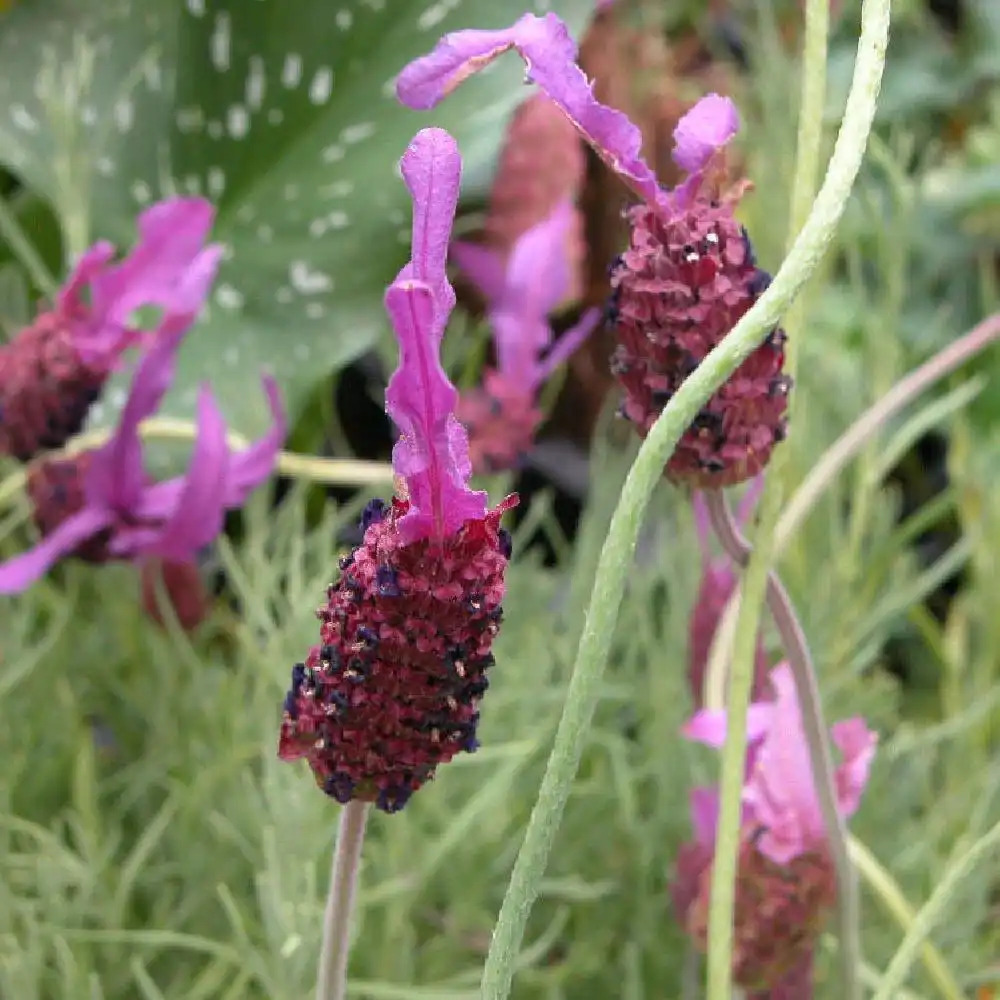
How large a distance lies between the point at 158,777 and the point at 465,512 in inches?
10.9

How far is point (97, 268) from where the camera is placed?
35 centimetres

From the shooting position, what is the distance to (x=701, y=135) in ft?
0.63

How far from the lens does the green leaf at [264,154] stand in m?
0.53

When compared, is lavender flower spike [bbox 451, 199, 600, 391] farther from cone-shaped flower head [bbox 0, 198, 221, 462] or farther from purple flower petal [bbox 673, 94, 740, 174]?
purple flower petal [bbox 673, 94, 740, 174]

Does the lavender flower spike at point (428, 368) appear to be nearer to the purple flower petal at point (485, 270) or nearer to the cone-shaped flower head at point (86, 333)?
the cone-shaped flower head at point (86, 333)

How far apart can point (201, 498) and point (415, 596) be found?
0.77 feet

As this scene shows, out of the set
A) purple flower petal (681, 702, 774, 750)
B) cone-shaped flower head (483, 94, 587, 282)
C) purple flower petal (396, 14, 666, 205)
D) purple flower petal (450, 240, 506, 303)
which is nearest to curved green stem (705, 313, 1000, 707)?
purple flower petal (681, 702, 774, 750)

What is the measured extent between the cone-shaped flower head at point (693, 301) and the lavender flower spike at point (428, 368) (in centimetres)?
5

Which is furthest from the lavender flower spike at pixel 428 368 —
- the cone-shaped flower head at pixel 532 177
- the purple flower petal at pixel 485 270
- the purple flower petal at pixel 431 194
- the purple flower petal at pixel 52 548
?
the cone-shaped flower head at pixel 532 177

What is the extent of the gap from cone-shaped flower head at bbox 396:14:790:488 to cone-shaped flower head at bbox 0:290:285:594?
196 mm

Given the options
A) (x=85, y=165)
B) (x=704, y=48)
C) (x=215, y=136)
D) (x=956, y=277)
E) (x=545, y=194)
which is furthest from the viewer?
(x=704, y=48)

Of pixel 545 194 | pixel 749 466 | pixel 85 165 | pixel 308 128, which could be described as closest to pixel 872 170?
pixel 545 194

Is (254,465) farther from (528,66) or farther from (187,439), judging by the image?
(528,66)

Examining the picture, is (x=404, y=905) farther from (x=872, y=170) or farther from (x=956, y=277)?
(x=956, y=277)
